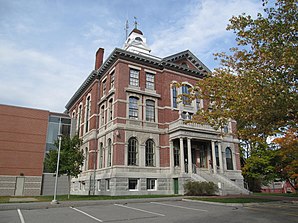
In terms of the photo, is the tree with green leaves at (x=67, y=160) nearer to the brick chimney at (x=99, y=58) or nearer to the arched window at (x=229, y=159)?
the brick chimney at (x=99, y=58)

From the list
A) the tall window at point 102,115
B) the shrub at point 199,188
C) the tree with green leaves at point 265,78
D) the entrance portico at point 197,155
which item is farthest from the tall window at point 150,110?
the tree with green leaves at point 265,78

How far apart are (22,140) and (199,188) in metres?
23.2

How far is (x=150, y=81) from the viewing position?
28.0m

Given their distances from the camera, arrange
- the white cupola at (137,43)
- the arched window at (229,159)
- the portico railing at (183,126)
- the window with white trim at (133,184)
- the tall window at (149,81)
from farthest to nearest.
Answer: the white cupola at (137,43) → the arched window at (229,159) → the tall window at (149,81) → the portico railing at (183,126) → the window with white trim at (133,184)

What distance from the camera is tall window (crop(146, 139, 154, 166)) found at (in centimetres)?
2538

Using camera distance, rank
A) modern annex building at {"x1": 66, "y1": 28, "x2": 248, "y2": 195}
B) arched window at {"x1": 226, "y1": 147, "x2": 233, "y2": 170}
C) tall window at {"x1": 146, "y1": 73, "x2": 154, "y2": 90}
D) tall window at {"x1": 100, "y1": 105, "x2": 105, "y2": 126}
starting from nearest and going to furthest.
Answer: modern annex building at {"x1": 66, "y1": 28, "x2": 248, "y2": 195} < tall window at {"x1": 146, "y1": 73, "x2": 154, "y2": 90} < tall window at {"x1": 100, "y1": 105, "x2": 105, "y2": 126} < arched window at {"x1": 226, "y1": 147, "x2": 233, "y2": 170}

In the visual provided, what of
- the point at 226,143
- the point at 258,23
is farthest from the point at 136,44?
the point at 258,23

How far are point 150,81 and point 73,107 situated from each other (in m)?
18.6

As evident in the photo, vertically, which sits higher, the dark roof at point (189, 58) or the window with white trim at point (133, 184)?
the dark roof at point (189, 58)

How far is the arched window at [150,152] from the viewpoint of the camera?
2538 cm

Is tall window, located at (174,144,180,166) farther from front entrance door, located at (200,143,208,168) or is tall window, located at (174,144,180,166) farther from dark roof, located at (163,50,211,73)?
dark roof, located at (163,50,211,73)

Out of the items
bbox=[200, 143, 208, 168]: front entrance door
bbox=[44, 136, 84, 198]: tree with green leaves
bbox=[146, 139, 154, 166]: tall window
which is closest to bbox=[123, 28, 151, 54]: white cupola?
bbox=[146, 139, 154, 166]: tall window

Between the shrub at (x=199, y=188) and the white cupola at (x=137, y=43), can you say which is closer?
the shrub at (x=199, y=188)

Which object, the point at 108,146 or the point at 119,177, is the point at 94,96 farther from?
the point at 119,177
